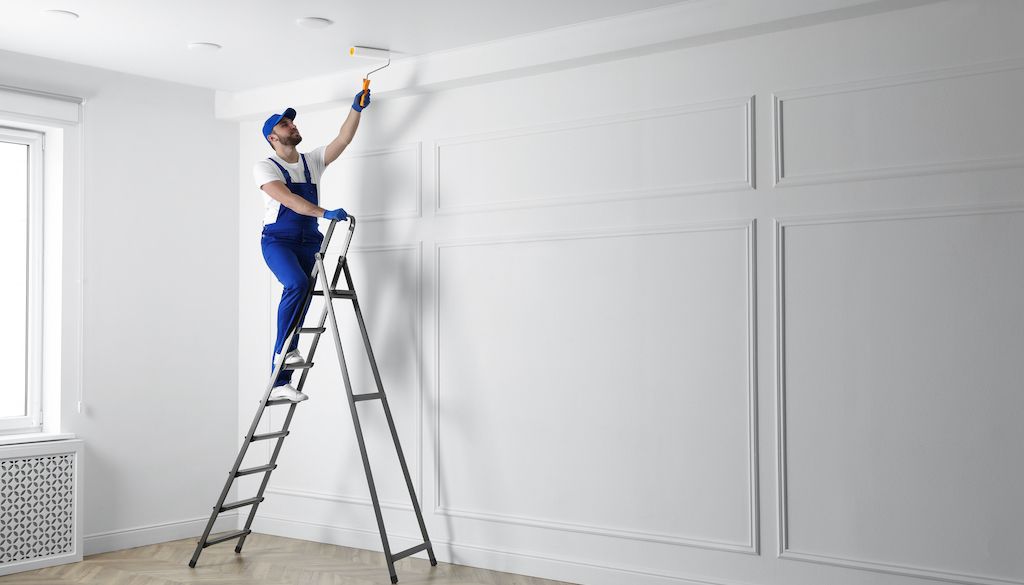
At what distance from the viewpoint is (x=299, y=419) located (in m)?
5.09

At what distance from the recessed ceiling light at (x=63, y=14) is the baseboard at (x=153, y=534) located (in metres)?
2.64

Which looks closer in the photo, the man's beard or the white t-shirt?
the white t-shirt

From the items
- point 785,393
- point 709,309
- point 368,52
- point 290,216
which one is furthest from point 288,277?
point 785,393

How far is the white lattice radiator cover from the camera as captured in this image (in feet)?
14.1

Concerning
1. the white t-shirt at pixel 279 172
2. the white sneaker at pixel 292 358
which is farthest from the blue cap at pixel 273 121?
the white sneaker at pixel 292 358

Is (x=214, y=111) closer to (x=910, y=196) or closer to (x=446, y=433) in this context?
(x=446, y=433)

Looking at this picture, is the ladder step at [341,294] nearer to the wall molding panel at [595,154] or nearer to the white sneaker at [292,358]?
the white sneaker at [292,358]

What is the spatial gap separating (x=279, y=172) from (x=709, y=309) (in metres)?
2.27

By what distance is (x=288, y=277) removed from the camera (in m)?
4.47

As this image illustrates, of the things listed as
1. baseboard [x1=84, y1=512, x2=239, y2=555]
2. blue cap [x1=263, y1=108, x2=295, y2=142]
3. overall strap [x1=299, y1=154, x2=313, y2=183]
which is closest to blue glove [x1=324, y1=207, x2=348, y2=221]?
overall strap [x1=299, y1=154, x2=313, y2=183]

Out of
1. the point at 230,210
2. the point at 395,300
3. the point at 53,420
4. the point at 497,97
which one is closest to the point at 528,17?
the point at 497,97

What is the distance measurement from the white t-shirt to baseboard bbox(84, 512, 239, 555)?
1888mm

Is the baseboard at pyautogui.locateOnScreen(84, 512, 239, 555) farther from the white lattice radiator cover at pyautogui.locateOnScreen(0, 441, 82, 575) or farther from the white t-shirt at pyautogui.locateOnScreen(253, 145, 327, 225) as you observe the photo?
the white t-shirt at pyautogui.locateOnScreen(253, 145, 327, 225)

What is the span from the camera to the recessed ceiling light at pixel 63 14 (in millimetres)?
3883
